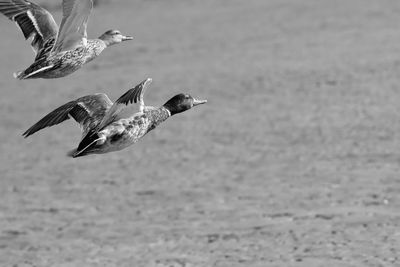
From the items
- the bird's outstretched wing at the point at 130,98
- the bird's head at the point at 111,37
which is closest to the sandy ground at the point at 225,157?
the bird's head at the point at 111,37

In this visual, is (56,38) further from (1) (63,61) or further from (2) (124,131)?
(2) (124,131)

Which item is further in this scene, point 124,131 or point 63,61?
point 63,61

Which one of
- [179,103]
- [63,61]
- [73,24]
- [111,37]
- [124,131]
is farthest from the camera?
[111,37]

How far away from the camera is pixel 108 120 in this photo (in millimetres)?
11633

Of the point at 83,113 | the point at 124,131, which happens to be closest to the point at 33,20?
the point at 83,113

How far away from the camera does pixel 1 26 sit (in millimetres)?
38531

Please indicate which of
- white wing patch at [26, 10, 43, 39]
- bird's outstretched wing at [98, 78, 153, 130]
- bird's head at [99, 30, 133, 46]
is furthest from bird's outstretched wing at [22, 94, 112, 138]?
bird's head at [99, 30, 133, 46]

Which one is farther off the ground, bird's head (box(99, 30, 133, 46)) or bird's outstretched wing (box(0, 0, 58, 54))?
bird's outstretched wing (box(0, 0, 58, 54))

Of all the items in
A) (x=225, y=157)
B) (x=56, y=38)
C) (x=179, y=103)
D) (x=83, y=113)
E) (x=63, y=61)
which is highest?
(x=56, y=38)

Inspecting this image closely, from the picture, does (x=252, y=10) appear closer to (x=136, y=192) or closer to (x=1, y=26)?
(x=1, y=26)

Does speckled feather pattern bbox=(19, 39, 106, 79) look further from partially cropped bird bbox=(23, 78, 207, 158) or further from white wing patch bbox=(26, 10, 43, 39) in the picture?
white wing patch bbox=(26, 10, 43, 39)

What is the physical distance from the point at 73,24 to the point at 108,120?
4.09 ft

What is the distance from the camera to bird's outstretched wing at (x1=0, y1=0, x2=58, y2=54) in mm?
13047

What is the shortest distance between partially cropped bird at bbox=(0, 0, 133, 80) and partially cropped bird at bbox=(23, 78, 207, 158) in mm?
430
